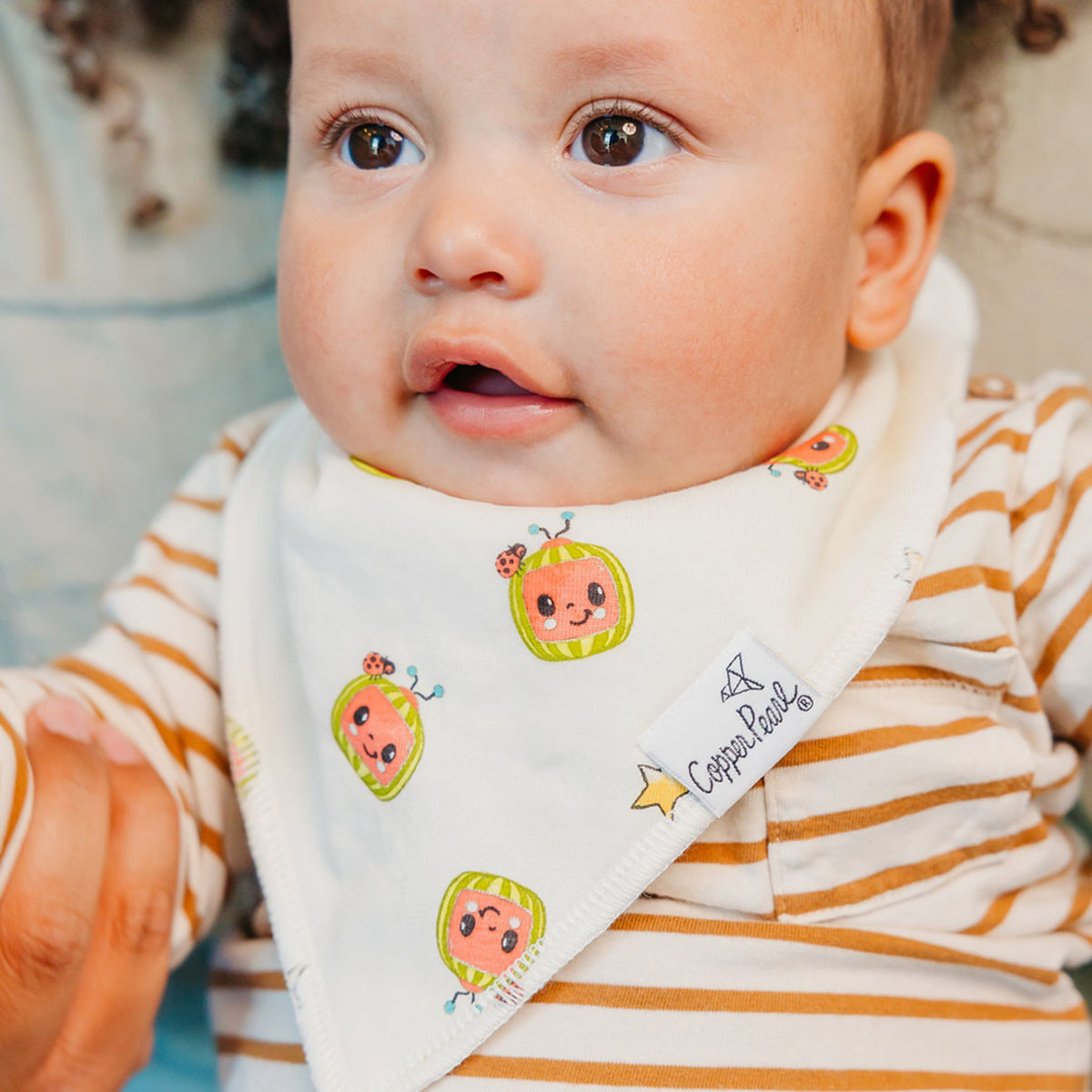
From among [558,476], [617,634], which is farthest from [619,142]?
[617,634]

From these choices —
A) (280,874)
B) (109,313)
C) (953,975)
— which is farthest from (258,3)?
(953,975)

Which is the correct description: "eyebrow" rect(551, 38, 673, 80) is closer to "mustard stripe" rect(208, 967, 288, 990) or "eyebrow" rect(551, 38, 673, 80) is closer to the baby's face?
the baby's face

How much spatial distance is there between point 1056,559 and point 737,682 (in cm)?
30

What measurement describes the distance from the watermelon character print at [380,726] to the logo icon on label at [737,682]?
0.22 m

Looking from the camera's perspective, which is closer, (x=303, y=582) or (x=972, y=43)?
(x=303, y=582)

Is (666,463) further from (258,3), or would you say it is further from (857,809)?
(258,3)

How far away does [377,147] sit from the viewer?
834 mm

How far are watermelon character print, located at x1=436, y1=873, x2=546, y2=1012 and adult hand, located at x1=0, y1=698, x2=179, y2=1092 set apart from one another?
235 mm

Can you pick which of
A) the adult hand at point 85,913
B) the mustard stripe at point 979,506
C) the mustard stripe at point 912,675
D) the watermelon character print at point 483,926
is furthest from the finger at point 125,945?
the mustard stripe at point 979,506

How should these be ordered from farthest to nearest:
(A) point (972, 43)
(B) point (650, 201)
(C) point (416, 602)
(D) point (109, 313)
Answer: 1. (D) point (109, 313)
2. (A) point (972, 43)
3. (C) point (416, 602)
4. (B) point (650, 201)

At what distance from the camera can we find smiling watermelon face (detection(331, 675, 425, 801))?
85 cm

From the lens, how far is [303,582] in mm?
920

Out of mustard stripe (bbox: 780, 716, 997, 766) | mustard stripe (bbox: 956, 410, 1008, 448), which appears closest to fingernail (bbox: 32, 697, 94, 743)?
mustard stripe (bbox: 780, 716, 997, 766)

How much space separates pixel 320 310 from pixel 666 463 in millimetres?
281
